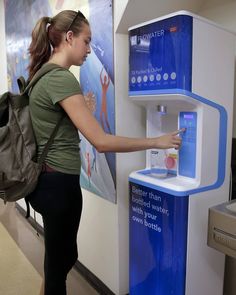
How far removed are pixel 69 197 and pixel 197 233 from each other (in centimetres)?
59

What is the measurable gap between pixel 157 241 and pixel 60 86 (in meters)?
0.83

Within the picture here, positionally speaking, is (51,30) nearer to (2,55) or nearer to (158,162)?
(158,162)

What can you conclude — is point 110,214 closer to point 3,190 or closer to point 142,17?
point 3,190

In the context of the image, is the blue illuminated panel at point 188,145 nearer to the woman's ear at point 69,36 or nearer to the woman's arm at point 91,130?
the woman's arm at point 91,130

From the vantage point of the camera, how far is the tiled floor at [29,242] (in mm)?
2111

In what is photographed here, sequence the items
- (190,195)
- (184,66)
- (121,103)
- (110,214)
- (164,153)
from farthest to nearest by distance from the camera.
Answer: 1. (110,214)
2. (121,103)
3. (164,153)
4. (190,195)
5. (184,66)

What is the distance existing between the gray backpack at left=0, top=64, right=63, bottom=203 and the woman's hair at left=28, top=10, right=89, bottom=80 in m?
0.12

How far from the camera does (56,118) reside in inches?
48.8

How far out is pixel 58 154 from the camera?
1.27 metres

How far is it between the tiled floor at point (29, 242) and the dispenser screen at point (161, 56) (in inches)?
53.5

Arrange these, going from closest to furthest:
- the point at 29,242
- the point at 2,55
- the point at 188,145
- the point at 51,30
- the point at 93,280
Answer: the point at 51,30, the point at 188,145, the point at 93,280, the point at 29,242, the point at 2,55

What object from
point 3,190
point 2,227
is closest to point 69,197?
point 3,190

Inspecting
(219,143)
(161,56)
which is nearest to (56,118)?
(161,56)

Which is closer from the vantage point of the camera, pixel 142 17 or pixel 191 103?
pixel 191 103
